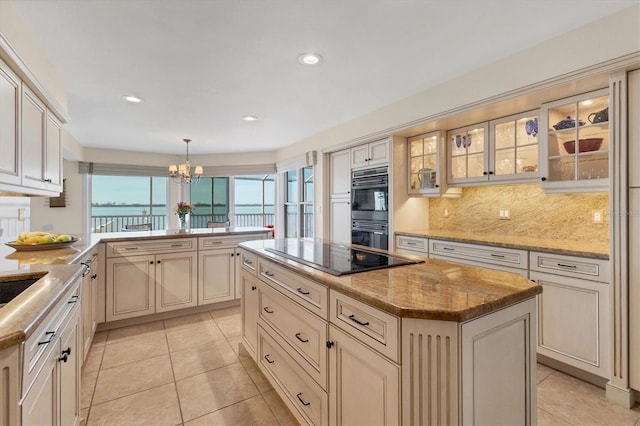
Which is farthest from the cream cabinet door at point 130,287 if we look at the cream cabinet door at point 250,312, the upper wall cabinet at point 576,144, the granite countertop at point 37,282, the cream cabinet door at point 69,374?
the upper wall cabinet at point 576,144

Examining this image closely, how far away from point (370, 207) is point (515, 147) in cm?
166

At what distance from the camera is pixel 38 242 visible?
2.22m

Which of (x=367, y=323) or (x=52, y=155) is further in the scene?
(x=52, y=155)

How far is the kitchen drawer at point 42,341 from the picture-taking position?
3.05 ft

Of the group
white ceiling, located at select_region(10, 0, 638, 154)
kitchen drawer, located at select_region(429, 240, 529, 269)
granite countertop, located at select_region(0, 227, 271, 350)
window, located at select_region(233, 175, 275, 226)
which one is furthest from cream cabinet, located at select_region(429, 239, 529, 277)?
window, located at select_region(233, 175, 275, 226)

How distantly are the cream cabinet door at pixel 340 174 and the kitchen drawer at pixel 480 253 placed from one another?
1556mm

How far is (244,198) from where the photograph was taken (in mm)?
7426

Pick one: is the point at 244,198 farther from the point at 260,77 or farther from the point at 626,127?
the point at 626,127

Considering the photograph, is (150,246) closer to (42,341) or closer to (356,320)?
(42,341)

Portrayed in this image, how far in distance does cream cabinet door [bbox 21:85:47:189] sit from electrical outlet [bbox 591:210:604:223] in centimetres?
405

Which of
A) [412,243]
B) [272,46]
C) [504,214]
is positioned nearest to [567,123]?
[504,214]

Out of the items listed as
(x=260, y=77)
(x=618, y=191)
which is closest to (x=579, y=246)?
(x=618, y=191)

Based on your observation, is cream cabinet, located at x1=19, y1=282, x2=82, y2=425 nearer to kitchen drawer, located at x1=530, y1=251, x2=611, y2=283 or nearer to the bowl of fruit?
the bowl of fruit

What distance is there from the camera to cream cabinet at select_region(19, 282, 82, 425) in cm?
96
